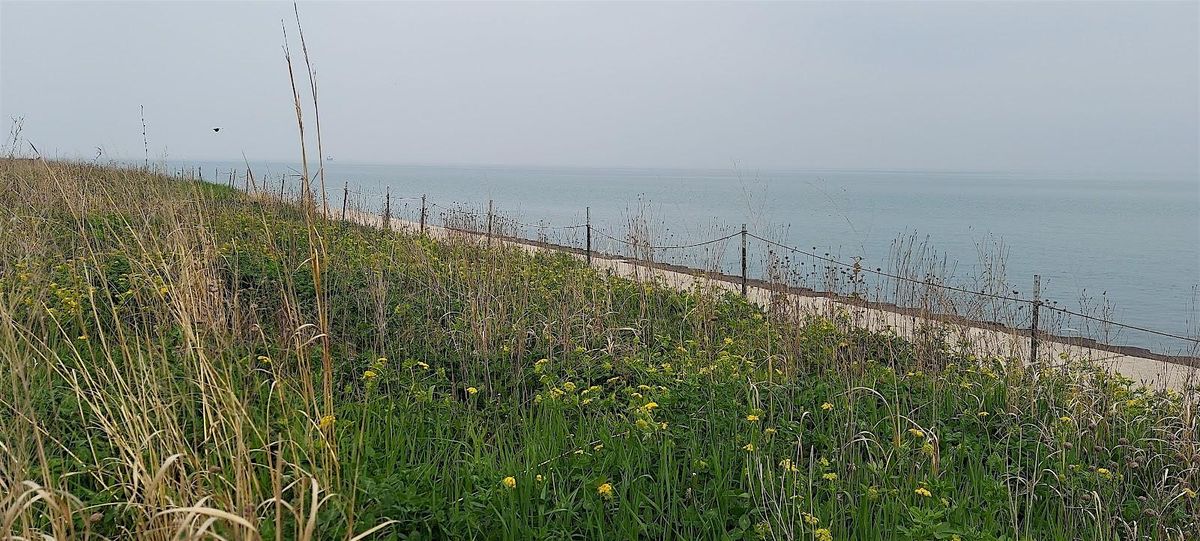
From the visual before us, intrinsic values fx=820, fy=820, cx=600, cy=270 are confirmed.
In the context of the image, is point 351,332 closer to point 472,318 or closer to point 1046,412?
point 472,318

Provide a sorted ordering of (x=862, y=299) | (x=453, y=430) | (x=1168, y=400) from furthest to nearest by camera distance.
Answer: (x=862, y=299)
(x=1168, y=400)
(x=453, y=430)

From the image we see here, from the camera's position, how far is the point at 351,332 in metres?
5.20

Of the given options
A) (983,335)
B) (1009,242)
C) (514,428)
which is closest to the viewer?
(514,428)

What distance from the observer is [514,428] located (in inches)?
152

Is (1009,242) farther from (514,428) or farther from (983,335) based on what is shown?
(514,428)

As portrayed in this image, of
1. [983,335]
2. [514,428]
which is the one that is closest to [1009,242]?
[983,335]

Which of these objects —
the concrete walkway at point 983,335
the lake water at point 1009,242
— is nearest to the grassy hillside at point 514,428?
the concrete walkway at point 983,335

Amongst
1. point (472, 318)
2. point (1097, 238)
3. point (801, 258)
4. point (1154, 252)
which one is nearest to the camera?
point (472, 318)

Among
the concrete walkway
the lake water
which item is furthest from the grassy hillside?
the lake water

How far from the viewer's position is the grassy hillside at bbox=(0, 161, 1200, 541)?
243 cm

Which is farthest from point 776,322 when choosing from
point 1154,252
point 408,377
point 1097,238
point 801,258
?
point 1097,238

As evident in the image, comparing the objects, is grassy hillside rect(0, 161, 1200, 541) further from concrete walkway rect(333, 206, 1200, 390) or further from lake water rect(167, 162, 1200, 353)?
lake water rect(167, 162, 1200, 353)

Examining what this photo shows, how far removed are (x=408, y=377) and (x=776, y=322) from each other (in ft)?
8.21

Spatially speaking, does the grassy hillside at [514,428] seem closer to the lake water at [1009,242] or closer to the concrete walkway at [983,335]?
the concrete walkway at [983,335]
